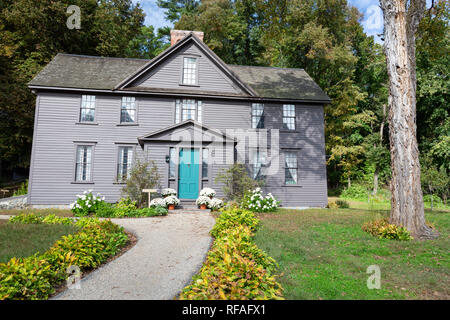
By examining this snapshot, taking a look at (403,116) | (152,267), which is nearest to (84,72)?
(152,267)

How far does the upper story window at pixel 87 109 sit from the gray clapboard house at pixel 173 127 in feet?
0.16

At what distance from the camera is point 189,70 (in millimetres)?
14945

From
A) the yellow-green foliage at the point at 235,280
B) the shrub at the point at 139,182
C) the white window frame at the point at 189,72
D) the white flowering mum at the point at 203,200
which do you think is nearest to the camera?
the yellow-green foliage at the point at 235,280

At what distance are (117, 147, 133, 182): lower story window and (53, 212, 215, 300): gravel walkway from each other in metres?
6.17

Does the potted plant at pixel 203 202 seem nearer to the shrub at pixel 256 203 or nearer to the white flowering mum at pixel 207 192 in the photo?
the white flowering mum at pixel 207 192

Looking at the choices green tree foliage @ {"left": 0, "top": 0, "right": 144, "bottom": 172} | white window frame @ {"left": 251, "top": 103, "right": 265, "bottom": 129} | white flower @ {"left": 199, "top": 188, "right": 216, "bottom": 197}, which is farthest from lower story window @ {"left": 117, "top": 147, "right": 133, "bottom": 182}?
green tree foliage @ {"left": 0, "top": 0, "right": 144, "bottom": 172}

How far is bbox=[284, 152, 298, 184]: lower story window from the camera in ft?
48.9

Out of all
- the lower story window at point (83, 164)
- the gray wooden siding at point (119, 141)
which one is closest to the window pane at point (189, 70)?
the gray wooden siding at point (119, 141)

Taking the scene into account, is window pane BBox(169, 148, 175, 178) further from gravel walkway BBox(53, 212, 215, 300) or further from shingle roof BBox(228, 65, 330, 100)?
shingle roof BBox(228, 65, 330, 100)

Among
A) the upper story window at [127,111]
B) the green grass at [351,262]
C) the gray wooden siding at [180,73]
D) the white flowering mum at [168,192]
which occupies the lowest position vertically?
the green grass at [351,262]

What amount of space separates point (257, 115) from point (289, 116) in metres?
2.03

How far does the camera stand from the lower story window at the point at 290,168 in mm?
→ 14902

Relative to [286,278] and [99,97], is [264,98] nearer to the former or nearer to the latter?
[99,97]
